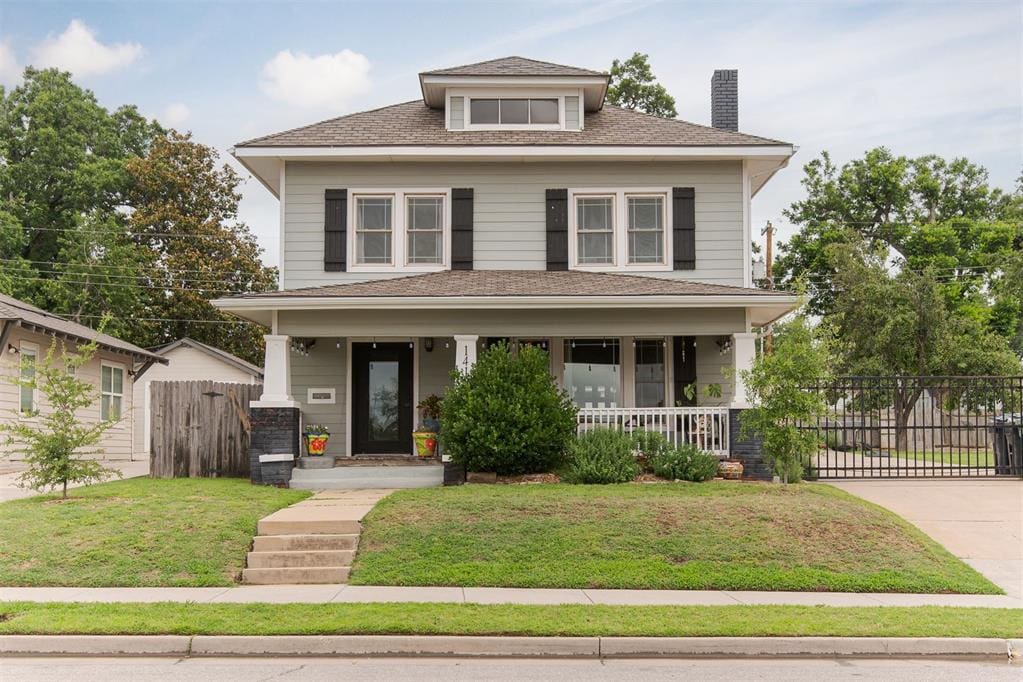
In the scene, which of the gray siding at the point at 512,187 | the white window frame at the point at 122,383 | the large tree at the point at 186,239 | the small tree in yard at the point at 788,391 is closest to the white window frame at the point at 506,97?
the gray siding at the point at 512,187

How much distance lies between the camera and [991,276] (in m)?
34.6

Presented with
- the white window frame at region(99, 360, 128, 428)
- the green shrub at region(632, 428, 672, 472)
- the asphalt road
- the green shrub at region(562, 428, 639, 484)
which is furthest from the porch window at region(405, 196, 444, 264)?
the white window frame at region(99, 360, 128, 428)

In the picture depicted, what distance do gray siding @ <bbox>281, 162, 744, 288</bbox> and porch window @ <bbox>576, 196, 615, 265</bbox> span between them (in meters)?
0.35

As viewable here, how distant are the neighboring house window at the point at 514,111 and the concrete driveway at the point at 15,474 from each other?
978 centimetres

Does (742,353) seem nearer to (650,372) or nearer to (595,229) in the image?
(650,372)

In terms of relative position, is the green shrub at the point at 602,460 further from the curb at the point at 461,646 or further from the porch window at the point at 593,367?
the curb at the point at 461,646

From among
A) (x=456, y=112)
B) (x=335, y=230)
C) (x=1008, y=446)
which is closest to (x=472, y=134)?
(x=456, y=112)

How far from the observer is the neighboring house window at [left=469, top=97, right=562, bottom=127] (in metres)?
18.5

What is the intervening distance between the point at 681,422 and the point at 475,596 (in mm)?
7086

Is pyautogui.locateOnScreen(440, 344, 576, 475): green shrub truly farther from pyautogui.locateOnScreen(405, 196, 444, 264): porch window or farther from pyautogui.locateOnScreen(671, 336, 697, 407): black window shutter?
pyautogui.locateOnScreen(405, 196, 444, 264): porch window

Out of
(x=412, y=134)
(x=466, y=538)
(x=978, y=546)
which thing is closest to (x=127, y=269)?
(x=412, y=134)

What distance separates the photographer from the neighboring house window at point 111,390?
26.5m

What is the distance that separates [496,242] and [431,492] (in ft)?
19.9

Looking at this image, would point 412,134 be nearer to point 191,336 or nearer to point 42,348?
point 42,348
